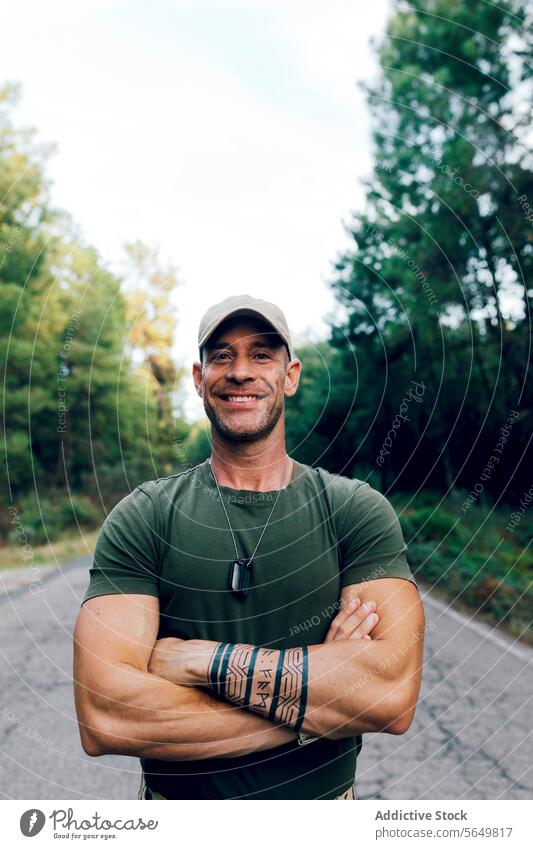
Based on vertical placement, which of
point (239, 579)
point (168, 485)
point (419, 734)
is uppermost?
point (168, 485)

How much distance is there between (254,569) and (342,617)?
261 millimetres

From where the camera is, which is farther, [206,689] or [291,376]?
[291,376]

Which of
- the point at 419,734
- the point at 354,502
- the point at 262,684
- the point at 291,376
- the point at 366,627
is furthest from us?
the point at 419,734

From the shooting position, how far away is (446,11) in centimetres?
1109

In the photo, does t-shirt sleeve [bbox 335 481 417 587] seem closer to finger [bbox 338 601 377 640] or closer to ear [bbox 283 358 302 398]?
finger [bbox 338 601 377 640]

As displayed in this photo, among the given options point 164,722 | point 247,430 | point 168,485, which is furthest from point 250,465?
point 164,722

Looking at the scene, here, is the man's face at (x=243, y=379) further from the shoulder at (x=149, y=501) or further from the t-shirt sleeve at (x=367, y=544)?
the t-shirt sleeve at (x=367, y=544)

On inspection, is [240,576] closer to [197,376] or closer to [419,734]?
[197,376]

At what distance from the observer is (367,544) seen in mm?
1915

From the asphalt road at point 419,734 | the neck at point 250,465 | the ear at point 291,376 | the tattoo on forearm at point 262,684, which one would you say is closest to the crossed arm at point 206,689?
the tattoo on forearm at point 262,684

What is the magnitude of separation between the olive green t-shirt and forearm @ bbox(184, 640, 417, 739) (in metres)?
0.09

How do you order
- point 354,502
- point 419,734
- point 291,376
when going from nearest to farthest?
point 354,502
point 291,376
point 419,734

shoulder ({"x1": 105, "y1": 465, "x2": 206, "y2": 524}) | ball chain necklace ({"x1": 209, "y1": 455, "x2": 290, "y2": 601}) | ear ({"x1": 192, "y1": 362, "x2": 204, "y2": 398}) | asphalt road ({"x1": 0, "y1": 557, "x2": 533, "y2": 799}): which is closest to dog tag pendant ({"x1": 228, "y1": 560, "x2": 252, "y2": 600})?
ball chain necklace ({"x1": 209, "y1": 455, "x2": 290, "y2": 601})

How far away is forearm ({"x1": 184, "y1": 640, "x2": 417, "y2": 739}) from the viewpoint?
68.9 inches
